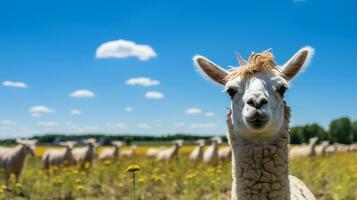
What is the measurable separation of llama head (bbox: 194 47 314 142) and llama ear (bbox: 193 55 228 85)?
4cm

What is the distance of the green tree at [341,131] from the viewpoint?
103 metres

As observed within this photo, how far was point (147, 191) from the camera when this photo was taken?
37.6 ft

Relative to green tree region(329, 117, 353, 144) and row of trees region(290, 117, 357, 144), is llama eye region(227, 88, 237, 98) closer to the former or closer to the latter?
row of trees region(290, 117, 357, 144)

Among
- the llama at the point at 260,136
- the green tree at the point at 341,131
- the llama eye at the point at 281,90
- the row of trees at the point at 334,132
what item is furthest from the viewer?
the green tree at the point at 341,131

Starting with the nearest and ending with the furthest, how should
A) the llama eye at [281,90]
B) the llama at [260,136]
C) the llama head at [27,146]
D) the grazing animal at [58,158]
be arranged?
the llama at [260,136] → the llama eye at [281,90] → the llama head at [27,146] → the grazing animal at [58,158]

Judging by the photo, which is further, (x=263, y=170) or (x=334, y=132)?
(x=334, y=132)

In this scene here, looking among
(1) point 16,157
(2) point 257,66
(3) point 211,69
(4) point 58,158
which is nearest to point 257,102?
(2) point 257,66

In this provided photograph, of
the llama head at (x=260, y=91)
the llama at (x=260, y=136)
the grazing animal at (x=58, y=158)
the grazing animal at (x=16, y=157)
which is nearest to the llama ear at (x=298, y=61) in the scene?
the llama head at (x=260, y=91)

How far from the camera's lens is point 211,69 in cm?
499

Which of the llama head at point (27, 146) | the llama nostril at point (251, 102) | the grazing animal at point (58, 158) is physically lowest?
the grazing animal at point (58, 158)

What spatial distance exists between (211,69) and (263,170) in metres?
1.18

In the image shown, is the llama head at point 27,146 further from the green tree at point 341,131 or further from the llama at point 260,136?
the green tree at point 341,131

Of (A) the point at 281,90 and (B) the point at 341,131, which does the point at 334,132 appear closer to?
(B) the point at 341,131

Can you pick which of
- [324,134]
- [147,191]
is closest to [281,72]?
[147,191]
